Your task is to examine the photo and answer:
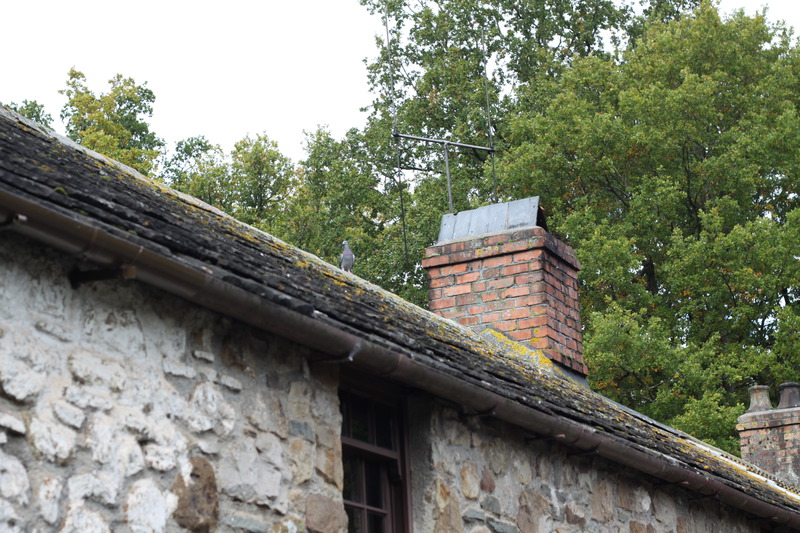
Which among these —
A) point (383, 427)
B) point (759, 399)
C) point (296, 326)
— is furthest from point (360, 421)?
point (759, 399)

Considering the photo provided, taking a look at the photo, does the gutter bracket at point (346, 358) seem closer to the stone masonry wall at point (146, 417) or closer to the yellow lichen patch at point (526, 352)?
the stone masonry wall at point (146, 417)

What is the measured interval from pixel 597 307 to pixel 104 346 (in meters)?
18.7

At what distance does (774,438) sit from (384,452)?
1155 centimetres

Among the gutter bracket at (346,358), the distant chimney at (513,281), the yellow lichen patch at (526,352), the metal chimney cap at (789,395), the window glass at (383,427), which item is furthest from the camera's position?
the metal chimney cap at (789,395)

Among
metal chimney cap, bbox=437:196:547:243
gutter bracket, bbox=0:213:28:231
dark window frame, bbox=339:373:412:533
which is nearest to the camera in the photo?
gutter bracket, bbox=0:213:28:231

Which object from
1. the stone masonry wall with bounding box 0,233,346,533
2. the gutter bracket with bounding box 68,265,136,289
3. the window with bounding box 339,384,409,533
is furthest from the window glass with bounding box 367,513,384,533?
the gutter bracket with bounding box 68,265,136,289

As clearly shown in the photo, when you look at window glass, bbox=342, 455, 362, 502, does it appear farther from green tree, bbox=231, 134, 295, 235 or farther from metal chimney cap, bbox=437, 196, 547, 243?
green tree, bbox=231, 134, 295, 235

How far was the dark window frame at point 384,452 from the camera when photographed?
20.9 ft

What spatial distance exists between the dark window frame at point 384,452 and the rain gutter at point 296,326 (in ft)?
1.11

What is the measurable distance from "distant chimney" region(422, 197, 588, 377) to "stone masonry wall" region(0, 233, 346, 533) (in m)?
5.09

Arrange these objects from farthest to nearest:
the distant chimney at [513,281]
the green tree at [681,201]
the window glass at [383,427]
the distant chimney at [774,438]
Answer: the green tree at [681,201] → the distant chimney at [774,438] → the distant chimney at [513,281] → the window glass at [383,427]

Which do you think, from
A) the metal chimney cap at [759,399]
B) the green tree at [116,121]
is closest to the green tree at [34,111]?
the green tree at [116,121]

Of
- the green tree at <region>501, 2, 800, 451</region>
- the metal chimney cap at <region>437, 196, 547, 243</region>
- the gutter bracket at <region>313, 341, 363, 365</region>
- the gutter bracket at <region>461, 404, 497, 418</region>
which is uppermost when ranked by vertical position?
the green tree at <region>501, 2, 800, 451</region>

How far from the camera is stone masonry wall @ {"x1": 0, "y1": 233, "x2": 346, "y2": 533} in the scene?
14.4 feet
